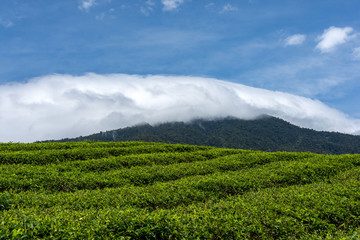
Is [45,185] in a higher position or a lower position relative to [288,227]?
higher

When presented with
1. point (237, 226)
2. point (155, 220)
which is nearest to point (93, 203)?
point (155, 220)

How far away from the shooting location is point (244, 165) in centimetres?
2297

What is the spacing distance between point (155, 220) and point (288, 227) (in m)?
5.24

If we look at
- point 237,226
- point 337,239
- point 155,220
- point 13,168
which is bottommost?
point 337,239

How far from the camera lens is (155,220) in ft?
28.7

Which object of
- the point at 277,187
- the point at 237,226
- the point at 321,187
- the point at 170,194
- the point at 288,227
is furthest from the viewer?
the point at 277,187

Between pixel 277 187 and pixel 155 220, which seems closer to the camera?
pixel 155 220

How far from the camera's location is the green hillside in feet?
27.9

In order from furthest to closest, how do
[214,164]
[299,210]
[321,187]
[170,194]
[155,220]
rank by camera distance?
[214,164]
[321,187]
[170,194]
[299,210]
[155,220]

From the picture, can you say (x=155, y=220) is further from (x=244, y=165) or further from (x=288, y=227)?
(x=244, y=165)

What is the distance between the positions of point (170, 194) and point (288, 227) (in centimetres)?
626

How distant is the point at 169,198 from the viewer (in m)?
13.7

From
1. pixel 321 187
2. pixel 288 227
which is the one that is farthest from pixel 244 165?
pixel 288 227

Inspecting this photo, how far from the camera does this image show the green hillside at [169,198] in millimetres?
8500
